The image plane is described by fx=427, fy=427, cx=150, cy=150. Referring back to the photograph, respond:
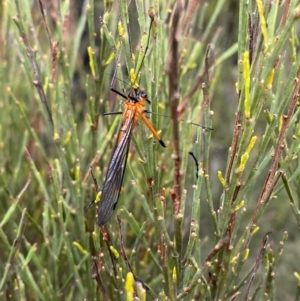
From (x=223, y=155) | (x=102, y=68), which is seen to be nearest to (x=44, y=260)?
(x=102, y=68)

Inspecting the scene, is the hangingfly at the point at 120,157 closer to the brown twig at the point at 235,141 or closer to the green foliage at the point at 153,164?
the green foliage at the point at 153,164

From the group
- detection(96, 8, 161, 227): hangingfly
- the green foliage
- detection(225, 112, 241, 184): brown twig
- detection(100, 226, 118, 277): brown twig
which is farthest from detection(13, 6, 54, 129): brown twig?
detection(225, 112, 241, 184): brown twig

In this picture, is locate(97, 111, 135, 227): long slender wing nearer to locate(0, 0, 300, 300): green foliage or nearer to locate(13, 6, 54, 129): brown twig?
locate(0, 0, 300, 300): green foliage

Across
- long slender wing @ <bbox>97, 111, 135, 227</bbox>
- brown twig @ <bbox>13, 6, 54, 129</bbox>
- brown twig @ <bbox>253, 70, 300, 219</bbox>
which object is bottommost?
long slender wing @ <bbox>97, 111, 135, 227</bbox>

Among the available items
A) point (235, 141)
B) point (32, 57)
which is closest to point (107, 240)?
point (235, 141)

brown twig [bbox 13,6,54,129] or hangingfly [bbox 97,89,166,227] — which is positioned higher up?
brown twig [bbox 13,6,54,129]

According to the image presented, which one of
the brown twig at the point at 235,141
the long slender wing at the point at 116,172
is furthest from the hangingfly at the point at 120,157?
the brown twig at the point at 235,141

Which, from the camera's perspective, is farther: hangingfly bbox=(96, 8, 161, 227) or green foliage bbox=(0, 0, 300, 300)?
hangingfly bbox=(96, 8, 161, 227)
